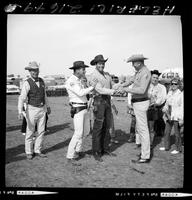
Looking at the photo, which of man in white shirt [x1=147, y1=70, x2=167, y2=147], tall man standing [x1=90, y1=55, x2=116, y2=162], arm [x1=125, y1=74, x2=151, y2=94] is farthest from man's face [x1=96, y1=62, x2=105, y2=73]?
man in white shirt [x1=147, y1=70, x2=167, y2=147]

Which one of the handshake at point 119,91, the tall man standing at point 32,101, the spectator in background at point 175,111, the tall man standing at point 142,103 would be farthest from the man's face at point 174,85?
the tall man standing at point 32,101

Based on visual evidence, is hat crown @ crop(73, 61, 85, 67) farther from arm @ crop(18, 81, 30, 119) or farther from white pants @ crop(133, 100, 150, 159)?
white pants @ crop(133, 100, 150, 159)

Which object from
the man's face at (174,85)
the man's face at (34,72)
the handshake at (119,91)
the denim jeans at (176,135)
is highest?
the man's face at (34,72)

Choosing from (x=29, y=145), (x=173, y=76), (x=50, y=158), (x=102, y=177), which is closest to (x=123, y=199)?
(x=102, y=177)

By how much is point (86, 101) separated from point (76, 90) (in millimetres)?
380

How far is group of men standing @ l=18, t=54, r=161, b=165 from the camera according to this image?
15.1ft

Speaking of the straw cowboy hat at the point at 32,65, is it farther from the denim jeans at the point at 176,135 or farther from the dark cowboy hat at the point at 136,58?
the denim jeans at the point at 176,135

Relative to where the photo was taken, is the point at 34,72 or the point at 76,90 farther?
the point at 34,72

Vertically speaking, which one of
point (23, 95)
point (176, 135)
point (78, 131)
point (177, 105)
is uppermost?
point (23, 95)

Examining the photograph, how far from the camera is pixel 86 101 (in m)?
4.78

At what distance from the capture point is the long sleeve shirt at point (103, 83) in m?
4.78

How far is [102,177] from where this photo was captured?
4.08 m

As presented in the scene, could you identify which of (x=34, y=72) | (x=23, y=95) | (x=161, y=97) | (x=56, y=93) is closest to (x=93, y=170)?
(x=23, y=95)

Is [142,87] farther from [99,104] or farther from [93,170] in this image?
[93,170]
